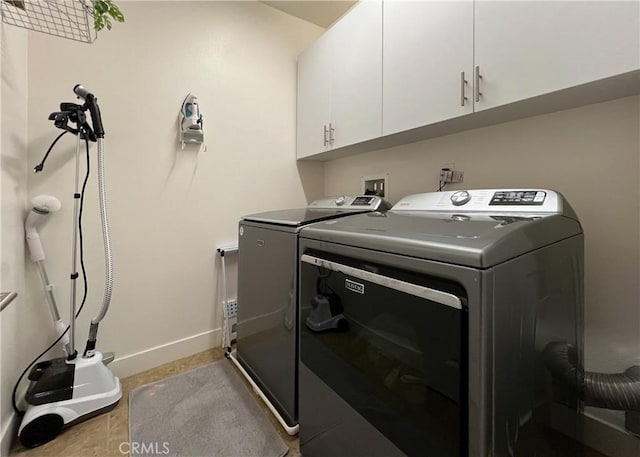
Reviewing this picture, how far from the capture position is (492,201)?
1.16 m

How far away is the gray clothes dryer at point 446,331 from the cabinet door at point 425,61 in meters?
0.52

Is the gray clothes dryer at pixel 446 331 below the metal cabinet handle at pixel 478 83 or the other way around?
below

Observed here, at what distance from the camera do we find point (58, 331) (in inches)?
60.7

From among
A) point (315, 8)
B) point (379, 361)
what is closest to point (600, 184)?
point (379, 361)

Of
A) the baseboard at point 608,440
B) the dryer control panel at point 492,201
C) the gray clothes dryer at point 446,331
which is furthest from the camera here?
the baseboard at point 608,440

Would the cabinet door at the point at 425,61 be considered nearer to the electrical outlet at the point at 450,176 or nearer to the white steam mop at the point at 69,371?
the electrical outlet at the point at 450,176

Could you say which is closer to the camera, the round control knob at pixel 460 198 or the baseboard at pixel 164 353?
the round control knob at pixel 460 198

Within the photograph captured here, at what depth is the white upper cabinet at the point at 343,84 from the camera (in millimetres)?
1678

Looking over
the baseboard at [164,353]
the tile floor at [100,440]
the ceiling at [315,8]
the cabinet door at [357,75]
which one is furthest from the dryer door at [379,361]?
the ceiling at [315,8]

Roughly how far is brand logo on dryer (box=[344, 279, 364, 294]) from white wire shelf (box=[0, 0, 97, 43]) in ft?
5.40

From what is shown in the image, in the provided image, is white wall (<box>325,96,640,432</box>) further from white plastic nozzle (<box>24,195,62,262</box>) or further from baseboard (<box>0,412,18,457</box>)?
baseboard (<box>0,412,18,457</box>)

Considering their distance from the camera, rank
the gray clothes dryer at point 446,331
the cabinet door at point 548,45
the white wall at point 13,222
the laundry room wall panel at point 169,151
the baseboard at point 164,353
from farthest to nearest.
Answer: the baseboard at point 164,353, the laundry room wall panel at point 169,151, the white wall at point 13,222, the cabinet door at point 548,45, the gray clothes dryer at point 446,331

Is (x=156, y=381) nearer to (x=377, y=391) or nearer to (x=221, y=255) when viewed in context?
(x=221, y=255)

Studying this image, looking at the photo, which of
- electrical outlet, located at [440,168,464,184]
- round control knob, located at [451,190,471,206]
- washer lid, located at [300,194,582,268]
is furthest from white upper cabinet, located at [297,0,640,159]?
washer lid, located at [300,194,582,268]
